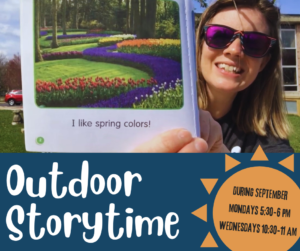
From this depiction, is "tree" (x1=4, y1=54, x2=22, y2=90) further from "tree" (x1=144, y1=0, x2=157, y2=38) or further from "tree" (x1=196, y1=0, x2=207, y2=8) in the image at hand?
"tree" (x1=196, y1=0, x2=207, y2=8)

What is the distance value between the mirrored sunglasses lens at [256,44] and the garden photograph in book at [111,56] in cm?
36

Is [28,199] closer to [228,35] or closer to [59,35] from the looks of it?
[59,35]

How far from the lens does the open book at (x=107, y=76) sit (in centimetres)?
92

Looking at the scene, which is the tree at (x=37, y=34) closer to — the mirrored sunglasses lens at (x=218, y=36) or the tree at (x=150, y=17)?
the tree at (x=150, y=17)

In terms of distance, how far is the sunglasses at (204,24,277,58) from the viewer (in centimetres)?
117

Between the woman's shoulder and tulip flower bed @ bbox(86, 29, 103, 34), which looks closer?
tulip flower bed @ bbox(86, 29, 103, 34)

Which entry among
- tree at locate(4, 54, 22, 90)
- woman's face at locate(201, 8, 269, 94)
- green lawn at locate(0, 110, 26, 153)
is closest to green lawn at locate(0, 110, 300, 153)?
green lawn at locate(0, 110, 26, 153)

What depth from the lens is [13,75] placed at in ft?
3.90

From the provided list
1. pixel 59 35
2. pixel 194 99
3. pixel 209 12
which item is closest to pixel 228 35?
pixel 209 12

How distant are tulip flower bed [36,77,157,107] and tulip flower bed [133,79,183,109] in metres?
0.03

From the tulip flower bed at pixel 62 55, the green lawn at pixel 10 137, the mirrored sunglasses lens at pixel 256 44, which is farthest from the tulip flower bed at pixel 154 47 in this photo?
the green lawn at pixel 10 137

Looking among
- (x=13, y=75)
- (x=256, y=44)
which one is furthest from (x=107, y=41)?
(x=256, y=44)

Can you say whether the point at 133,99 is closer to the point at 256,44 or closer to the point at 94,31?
the point at 94,31

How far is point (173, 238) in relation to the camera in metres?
1.03
